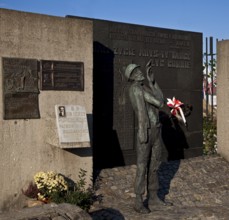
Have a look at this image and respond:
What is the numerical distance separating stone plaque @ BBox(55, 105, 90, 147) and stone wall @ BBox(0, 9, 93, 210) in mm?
174

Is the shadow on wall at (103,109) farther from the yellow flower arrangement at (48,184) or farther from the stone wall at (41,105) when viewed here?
the yellow flower arrangement at (48,184)

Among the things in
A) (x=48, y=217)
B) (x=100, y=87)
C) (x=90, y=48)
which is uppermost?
(x=90, y=48)

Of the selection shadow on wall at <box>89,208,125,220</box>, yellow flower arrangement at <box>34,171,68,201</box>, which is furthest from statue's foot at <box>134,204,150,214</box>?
yellow flower arrangement at <box>34,171,68,201</box>

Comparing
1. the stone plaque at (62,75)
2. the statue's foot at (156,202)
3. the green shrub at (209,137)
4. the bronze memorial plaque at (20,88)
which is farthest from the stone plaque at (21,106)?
the green shrub at (209,137)

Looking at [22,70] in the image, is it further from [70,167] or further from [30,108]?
[70,167]

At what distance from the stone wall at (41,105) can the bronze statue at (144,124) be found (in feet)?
4.20

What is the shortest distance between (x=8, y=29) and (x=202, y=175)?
4423 mm

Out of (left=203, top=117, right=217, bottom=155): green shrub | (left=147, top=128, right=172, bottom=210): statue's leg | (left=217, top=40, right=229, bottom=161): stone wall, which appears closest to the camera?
(left=147, top=128, right=172, bottom=210): statue's leg

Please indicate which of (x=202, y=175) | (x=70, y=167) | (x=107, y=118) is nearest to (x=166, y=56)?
(x=107, y=118)

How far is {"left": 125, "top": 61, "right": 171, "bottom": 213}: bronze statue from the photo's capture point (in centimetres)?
612

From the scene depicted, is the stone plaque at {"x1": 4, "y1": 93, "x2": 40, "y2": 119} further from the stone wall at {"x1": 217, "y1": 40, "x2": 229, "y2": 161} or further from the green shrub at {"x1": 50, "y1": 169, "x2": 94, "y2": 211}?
the stone wall at {"x1": 217, "y1": 40, "x2": 229, "y2": 161}

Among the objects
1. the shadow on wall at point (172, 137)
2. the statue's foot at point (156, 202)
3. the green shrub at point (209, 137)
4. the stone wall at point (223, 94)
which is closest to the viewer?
the statue's foot at point (156, 202)

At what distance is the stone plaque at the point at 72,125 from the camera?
260 inches

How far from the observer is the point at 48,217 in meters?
4.27
